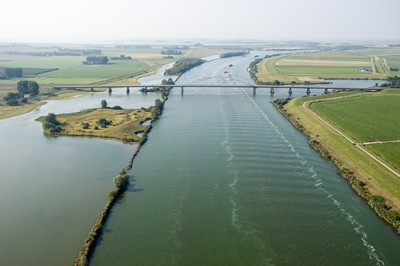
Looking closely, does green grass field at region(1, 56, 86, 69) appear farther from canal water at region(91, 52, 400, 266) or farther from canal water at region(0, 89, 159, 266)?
canal water at region(91, 52, 400, 266)

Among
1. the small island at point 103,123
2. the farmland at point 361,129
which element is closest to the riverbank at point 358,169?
the farmland at point 361,129

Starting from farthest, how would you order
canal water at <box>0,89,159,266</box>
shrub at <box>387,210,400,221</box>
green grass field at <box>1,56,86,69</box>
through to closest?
green grass field at <box>1,56,86,69</box>, shrub at <box>387,210,400,221</box>, canal water at <box>0,89,159,266</box>

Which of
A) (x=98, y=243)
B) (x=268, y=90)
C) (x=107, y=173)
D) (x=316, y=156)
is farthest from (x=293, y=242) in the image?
(x=268, y=90)

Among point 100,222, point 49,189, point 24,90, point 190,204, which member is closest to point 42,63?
point 24,90

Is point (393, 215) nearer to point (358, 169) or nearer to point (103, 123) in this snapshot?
point (358, 169)

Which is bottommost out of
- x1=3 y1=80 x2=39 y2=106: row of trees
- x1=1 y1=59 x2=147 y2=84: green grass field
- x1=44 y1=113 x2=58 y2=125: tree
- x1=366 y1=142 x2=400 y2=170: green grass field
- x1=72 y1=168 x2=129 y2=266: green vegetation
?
x1=72 y1=168 x2=129 y2=266: green vegetation

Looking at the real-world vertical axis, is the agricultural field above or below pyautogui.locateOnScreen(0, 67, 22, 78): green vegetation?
below

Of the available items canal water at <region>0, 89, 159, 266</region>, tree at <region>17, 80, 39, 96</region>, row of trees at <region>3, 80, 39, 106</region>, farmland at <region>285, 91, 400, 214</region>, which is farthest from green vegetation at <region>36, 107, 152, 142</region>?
farmland at <region>285, 91, 400, 214</region>
